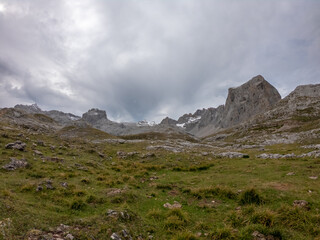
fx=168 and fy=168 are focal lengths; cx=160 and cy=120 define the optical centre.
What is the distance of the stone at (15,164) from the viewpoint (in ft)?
49.8

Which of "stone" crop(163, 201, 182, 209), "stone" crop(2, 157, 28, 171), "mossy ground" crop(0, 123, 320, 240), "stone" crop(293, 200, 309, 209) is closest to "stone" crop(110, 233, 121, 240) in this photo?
"mossy ground" crop(0, 123, 320, 240)

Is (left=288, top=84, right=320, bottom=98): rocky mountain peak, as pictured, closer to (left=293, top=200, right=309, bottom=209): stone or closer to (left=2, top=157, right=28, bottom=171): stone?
(left=293, top=200, right=309, bottom=209): stone

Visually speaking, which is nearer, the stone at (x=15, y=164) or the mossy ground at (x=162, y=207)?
the mossy ground at (x=162, y=207)

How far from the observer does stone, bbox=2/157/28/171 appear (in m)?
15.2

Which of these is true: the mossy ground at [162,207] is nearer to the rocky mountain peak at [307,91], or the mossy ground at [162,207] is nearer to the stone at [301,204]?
the stone at [301,204]

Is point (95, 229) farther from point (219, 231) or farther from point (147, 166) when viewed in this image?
point (147, 166)

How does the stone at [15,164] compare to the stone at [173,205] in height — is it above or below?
above

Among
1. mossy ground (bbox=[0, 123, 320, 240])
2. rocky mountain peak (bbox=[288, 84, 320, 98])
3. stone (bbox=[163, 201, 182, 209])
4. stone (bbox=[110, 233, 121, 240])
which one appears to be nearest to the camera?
stone (bbox=[110, 233, 121, 240])

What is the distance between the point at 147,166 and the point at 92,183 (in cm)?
996

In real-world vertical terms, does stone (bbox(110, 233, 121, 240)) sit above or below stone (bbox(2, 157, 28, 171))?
below

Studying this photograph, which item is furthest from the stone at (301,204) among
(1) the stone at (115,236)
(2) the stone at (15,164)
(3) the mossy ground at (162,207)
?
(2) the stone at (15,164)

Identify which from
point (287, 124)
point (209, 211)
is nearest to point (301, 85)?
point (287, 124)

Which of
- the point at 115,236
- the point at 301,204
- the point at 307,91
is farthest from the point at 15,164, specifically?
the point at 307,91

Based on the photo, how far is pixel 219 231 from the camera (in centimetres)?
800
